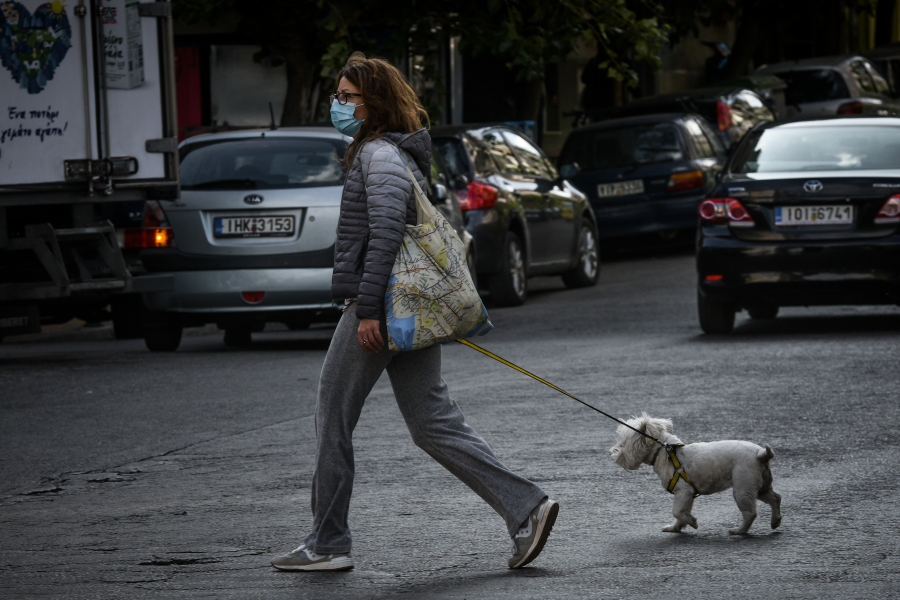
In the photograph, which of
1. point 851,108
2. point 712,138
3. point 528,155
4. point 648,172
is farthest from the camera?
point 851,108

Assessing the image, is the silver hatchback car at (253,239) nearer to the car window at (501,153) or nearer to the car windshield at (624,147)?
the car window at (501,153)

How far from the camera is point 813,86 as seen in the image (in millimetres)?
25156

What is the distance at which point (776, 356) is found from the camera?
9.93 metres

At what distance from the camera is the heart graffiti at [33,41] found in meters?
10.6

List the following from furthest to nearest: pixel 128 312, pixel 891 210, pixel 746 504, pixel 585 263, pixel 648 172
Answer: pixel 648 172 → pixel 585 263 → pixel 128 312 → pixel 891 210 → pixel 746 504

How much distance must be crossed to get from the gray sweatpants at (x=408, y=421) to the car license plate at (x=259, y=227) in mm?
5967

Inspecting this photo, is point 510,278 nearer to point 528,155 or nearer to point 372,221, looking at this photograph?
point 528,155

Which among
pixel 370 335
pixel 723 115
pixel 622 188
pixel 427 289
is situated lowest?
pixel 622 188

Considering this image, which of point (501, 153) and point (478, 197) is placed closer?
point (478, 197)

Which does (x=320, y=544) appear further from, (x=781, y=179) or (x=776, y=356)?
(x=781, y=179)

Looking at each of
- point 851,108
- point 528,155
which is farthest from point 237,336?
point 851,108

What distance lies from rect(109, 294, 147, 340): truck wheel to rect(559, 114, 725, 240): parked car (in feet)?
24.4

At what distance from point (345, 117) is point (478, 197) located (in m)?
9.45

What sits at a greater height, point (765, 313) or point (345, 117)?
point (345, 117)
